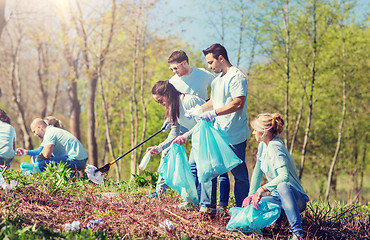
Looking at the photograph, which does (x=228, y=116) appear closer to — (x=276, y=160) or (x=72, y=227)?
(x=276, y=160)

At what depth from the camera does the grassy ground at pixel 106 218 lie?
3.00 m

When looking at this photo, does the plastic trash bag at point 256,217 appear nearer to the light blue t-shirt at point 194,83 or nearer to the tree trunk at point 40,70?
the light blue t-shirt at point 194,83

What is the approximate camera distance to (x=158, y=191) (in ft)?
15.2

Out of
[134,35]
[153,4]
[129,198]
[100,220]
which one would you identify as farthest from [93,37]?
[100,220]

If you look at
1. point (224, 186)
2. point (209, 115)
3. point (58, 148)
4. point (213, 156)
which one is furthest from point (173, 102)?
point (58, 148)

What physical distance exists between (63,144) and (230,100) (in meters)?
3.18

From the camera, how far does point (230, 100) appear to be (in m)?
3.66

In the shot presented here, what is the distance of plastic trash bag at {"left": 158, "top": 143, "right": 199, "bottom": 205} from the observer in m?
3.78

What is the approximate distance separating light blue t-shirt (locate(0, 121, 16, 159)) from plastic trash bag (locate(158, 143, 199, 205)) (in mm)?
3012

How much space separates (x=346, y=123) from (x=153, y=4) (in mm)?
8206

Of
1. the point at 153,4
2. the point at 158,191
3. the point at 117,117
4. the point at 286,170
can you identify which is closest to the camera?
the point at 286,170

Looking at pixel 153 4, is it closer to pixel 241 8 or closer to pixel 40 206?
pixel 241 8

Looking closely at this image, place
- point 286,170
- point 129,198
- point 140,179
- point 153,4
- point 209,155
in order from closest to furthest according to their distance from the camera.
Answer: point 286,170
point 209,155
point 129,198
point 140,179
point 153,4

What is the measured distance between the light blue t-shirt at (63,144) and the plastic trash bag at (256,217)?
10.8 ft
